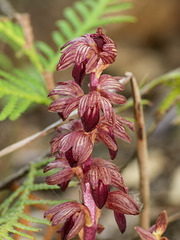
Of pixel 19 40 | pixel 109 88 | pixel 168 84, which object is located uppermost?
pixel 19 40

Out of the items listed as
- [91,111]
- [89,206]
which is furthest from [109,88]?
[89,206]

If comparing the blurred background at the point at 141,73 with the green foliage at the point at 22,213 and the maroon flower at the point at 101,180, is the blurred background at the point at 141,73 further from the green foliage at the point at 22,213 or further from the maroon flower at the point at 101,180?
the maroon flower at the point at 101,180

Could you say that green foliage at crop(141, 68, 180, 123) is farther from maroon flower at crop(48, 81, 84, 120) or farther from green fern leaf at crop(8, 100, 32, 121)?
maroon flower at crop(48, 81, 84, 120)

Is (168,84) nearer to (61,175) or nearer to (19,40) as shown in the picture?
(19,40)

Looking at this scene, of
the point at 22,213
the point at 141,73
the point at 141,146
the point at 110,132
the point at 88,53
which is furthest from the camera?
the point at 141,73

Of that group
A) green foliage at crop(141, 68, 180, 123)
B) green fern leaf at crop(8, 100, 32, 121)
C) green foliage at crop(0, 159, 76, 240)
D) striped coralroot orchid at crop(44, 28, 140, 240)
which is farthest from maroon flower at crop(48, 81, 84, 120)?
green foliage at crop(141, 68, 180, 123)

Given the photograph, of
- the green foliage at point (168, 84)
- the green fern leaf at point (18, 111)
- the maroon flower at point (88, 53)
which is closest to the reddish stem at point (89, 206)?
the maroon flower at point (88, 53)

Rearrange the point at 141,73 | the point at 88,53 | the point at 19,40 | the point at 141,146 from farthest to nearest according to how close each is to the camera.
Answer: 1. the point at 141,73
2. the point at 19,40
3. the point at 141,146
4. the point at 88,53

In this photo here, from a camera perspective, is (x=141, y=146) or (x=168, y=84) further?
(x=168, y=84)
